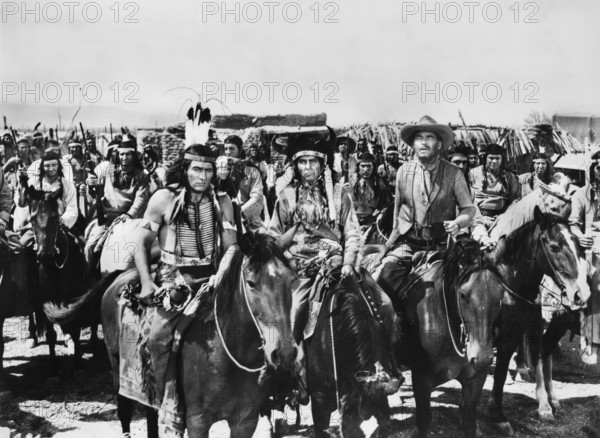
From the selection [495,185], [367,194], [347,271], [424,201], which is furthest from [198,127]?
[495,185]

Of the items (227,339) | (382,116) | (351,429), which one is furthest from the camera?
(382,116)

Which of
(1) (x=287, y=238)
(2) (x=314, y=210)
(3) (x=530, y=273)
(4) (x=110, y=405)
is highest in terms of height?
(2) (x=314, y=210)

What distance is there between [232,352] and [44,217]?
294 cm

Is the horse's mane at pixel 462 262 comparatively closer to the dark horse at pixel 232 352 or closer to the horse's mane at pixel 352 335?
the horse's mane at pixel 352 335

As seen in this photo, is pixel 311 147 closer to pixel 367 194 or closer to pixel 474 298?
pixel 367 194

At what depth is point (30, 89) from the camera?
6691 mm

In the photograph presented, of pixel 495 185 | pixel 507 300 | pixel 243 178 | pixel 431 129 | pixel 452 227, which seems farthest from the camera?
pixel 243 178

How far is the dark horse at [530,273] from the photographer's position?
5414 millimetres

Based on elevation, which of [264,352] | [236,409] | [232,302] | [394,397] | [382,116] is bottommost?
[394,397]

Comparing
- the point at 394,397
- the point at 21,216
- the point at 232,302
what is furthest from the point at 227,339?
the point at 21,216

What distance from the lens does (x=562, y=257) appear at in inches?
213

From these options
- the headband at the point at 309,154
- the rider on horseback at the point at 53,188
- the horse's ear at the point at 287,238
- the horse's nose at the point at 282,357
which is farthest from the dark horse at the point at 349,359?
the rider on horseback at the point at 53,188

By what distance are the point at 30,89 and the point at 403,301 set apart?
4246mm

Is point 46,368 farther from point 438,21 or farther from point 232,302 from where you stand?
point 438,21
